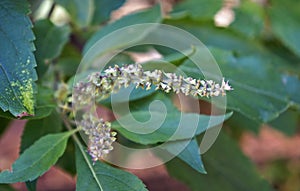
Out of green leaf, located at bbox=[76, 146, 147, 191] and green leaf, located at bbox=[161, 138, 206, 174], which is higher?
green leaf, located at bbox=[76, 146, 147, 191]

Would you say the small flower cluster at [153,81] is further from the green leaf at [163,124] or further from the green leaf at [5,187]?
the green leaf at [5,187]

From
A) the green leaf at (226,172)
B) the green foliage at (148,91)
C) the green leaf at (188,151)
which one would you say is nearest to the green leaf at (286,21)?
the green foliage at (148,91)

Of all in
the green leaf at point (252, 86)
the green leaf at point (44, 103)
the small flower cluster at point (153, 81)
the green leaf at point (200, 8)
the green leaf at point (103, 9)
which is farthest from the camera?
the green leaf at point (200, 8)

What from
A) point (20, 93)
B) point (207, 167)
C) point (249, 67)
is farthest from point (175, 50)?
point (20, 93)

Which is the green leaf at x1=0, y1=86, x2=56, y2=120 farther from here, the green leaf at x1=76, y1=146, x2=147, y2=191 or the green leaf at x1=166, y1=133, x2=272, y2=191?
the green leaf at x1=166, y1=133, x2=272, y2=191

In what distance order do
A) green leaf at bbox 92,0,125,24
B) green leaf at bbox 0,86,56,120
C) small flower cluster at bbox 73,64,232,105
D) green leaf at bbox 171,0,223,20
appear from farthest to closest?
green leaf at bbox 171,0,223,20
green leaf at bbox 92,0,125,24
green leaf at bbox 0,86,56,120
small flower cluster at bbox 73,64,232,105

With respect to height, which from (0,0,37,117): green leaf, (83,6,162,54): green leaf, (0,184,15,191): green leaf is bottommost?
(0,184,15,191): green leaf

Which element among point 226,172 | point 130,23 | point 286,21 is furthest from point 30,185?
point 286,21

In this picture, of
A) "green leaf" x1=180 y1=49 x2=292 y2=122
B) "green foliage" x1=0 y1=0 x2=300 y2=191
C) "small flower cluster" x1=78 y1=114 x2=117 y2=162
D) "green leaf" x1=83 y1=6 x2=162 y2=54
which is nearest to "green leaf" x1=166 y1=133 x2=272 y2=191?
"green foliage" x1=0 y1=0 x2=300 y2=191
